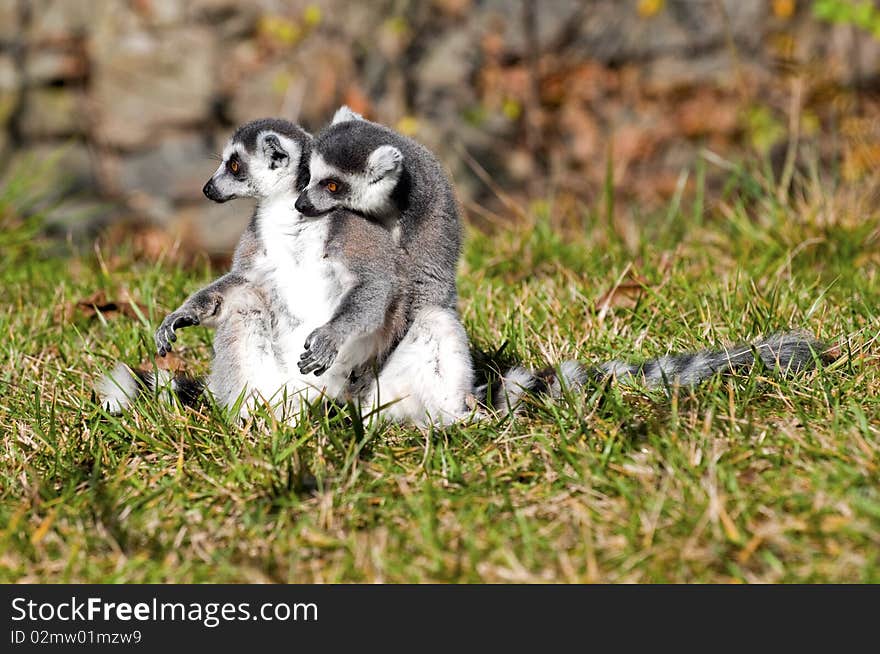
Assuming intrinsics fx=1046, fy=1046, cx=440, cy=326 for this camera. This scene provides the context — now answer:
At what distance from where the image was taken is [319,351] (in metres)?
3.02

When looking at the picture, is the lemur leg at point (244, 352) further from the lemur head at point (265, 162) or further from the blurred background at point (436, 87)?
the blurred background at point (436, 87)

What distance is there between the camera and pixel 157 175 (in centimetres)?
759

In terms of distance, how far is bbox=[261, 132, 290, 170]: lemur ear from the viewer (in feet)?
10.9

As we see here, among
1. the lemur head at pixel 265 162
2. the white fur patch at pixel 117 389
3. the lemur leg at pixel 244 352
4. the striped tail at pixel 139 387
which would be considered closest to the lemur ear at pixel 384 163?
the lemur head at pixel 265 162

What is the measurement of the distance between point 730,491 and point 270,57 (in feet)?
19.6

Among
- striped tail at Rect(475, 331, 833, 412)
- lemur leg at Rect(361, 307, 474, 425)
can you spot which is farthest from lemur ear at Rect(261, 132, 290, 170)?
striped tail at Rect(475, 331, 833, 412)

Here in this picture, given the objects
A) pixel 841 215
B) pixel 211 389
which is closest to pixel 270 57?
pixel 841 215

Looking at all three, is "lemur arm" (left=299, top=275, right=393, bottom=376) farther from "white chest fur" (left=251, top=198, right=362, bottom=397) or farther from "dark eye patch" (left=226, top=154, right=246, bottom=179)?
"dark eye patch" (left=226, top=154, right=246, bottom=179)

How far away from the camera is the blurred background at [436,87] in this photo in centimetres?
743

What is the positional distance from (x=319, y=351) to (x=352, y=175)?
0.56m

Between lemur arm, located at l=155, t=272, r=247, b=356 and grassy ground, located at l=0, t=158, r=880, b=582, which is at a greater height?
lemur arm, located at l=155, t=272, r=247, b=356

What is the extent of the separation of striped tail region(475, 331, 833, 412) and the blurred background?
3950 millimetres
